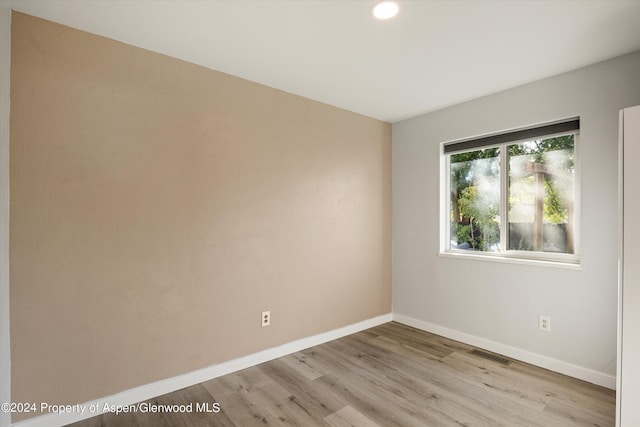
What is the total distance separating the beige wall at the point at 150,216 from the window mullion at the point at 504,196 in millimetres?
1627

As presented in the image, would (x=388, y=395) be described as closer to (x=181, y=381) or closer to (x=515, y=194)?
(x=181, y=381)

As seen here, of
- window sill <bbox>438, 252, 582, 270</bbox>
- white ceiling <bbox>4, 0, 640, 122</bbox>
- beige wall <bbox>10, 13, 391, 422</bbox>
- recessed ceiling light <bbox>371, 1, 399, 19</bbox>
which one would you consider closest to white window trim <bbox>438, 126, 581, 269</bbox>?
window sill <bbox>438, 252, 582, 270</bbox>

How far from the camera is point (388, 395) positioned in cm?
224

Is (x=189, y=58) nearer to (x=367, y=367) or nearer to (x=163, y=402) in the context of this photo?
(x=163, y=402)

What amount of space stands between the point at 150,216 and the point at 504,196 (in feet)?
10.0

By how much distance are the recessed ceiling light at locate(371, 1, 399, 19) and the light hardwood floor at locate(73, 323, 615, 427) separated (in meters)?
A: 2.42

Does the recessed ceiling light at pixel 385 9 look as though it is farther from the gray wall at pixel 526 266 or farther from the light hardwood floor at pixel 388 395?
the light hardwood floor at pixel 388 395

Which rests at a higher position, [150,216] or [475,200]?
[475,200]

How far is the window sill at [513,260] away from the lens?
2515mm

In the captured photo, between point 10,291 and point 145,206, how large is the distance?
824 millimetres

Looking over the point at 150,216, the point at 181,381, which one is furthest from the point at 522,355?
the point at 150,216

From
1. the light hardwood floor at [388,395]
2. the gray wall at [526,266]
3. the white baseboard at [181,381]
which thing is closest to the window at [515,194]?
the gray wall at [526,266]

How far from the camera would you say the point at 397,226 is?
3812mm

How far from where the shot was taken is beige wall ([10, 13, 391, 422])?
184cm
